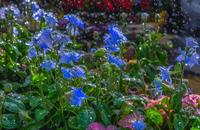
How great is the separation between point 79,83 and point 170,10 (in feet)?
15.4

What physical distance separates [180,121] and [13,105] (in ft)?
3.24

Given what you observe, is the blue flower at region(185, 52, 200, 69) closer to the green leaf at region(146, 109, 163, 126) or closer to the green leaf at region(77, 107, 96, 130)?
the green leaf at region(146, 109, 163, 126)

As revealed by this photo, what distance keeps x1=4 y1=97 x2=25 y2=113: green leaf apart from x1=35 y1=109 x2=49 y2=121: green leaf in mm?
116

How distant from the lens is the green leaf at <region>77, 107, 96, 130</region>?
11.3 feet

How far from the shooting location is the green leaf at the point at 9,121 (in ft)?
11.5

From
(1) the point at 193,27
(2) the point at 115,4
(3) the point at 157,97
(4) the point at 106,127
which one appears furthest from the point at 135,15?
(4) the point at 106,127

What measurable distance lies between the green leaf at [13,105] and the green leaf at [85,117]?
1.23ft

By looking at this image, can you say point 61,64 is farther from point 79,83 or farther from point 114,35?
point 114,35

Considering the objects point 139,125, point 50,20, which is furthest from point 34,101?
point 139,125

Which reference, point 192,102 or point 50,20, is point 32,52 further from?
point 192,102

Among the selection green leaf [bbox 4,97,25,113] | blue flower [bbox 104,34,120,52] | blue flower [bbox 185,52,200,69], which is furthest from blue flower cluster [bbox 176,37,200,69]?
green leaf [bbox 4,97,25,113]

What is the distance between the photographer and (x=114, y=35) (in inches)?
142

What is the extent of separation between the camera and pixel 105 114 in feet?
11.6

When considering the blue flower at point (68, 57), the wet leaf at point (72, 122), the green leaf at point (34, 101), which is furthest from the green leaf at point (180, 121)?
the green leaf at point (34, 101)
